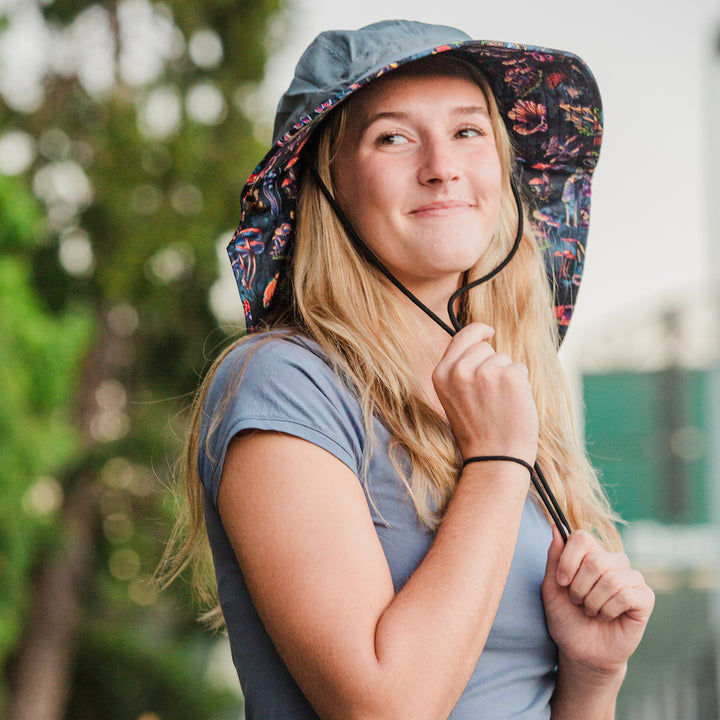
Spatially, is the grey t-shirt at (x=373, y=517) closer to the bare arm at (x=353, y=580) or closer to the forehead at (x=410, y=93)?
the bare arm at (x=353, y=580)

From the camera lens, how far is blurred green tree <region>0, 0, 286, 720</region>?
7.66 metres

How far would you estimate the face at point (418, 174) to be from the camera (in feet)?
4.34

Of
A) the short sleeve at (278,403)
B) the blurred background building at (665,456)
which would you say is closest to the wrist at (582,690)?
the short sleeve at (278,403)

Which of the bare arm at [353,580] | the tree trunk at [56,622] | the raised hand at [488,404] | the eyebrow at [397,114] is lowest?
the tree trunk at [56,622]

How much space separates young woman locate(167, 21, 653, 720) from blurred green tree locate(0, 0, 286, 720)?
242 inches

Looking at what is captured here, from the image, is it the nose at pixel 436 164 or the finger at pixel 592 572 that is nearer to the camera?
the finger at pixel 592 572

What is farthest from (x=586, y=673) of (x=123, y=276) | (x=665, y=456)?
(x=665, y=456)

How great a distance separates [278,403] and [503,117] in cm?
80

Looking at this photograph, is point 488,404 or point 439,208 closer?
point 488,404

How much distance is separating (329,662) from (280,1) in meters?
7.99

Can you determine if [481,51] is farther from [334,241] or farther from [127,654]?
[127,654]

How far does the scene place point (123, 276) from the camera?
25.1 ft

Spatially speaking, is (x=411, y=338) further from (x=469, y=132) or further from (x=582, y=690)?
(x=582, y=690)

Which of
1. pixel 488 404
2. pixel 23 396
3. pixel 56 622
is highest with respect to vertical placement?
pixel 488 404
